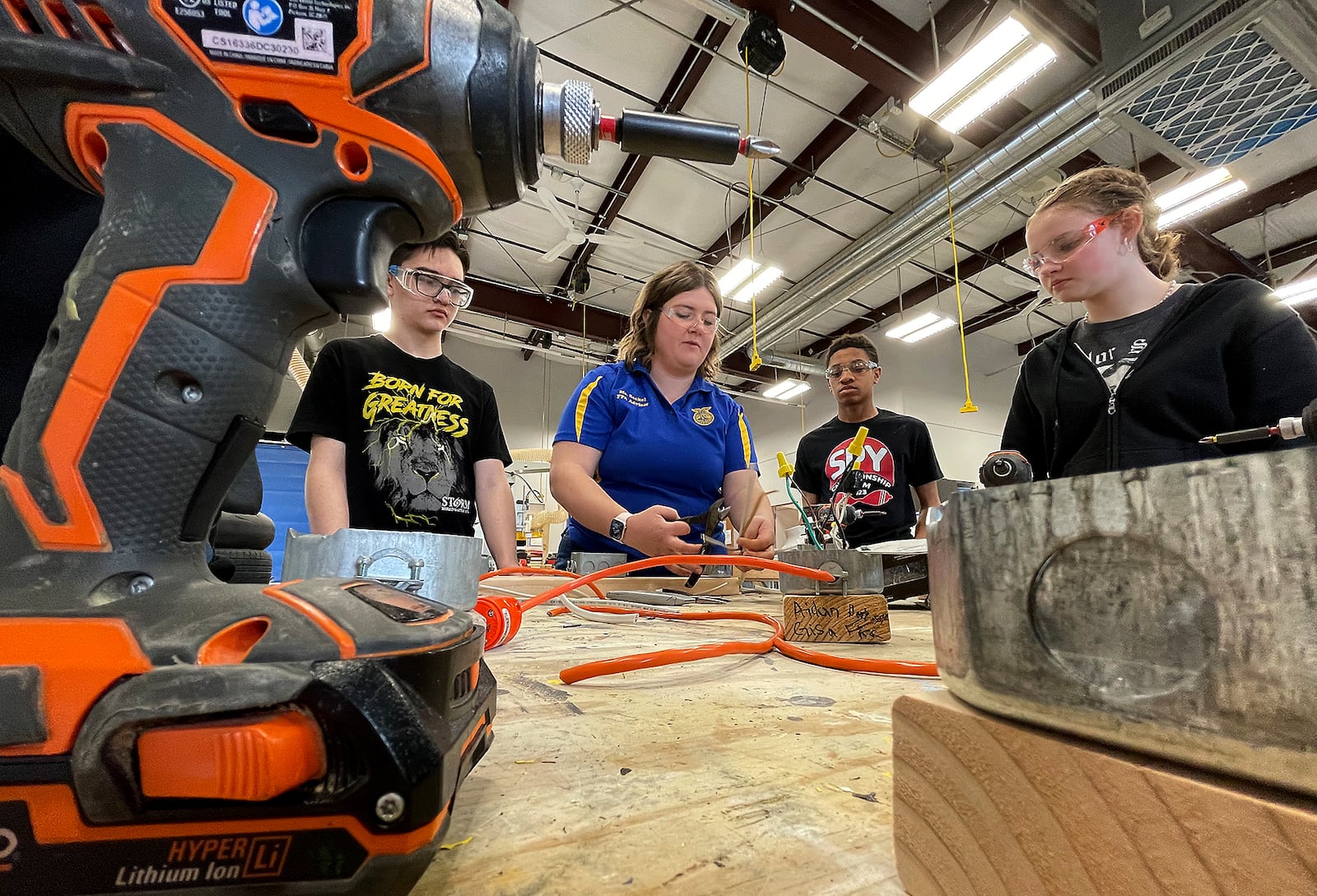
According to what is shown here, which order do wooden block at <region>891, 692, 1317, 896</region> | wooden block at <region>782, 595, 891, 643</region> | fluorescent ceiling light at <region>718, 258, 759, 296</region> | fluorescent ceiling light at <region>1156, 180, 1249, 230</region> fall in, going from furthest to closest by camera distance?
fluorescent ceiling light at <region>718, 258, 759, 296</region>
fluorescent ceiling light at <region>1156, 180, 1249, 230</region>
wooden block at <region>782, 595, 891, 643</region>
wooden block at <region>891, 692, 1317, 896</region>

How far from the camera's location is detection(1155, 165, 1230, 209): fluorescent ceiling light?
273 cm

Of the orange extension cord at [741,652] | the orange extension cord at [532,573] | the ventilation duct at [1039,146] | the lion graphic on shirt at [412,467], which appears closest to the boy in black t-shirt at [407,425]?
the lion graphic on shirt at [412,467]

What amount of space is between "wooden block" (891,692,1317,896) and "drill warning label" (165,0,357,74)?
16.8 inches

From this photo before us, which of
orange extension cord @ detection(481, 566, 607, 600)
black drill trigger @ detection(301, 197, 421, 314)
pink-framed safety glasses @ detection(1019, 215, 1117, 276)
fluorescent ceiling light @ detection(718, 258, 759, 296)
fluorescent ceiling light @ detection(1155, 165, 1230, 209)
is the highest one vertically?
fluorescent ceiling light @ detection(718, 258, 759, 296)

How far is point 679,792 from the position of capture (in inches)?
11.6

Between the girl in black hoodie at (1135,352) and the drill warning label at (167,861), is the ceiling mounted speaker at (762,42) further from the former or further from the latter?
the drill warning label at (167,861)

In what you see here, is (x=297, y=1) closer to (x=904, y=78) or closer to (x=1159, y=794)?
(x=1159, y=794)

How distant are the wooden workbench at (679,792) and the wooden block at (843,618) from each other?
0.20m

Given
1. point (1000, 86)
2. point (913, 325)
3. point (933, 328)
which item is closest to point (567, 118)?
point (1000, 86)

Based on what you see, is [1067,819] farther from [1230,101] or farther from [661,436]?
[1230,101]

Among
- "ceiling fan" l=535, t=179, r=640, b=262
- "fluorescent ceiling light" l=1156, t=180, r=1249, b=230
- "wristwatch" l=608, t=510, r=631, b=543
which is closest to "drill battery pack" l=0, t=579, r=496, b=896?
"wristwatch" l=608, t=510, r=631, b=543

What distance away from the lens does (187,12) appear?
11.7 inches

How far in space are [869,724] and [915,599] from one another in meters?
1.40

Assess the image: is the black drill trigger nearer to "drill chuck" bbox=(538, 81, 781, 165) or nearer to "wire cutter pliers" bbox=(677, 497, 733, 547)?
"drill chuck" bbox=(538, 81, 781, 165)
